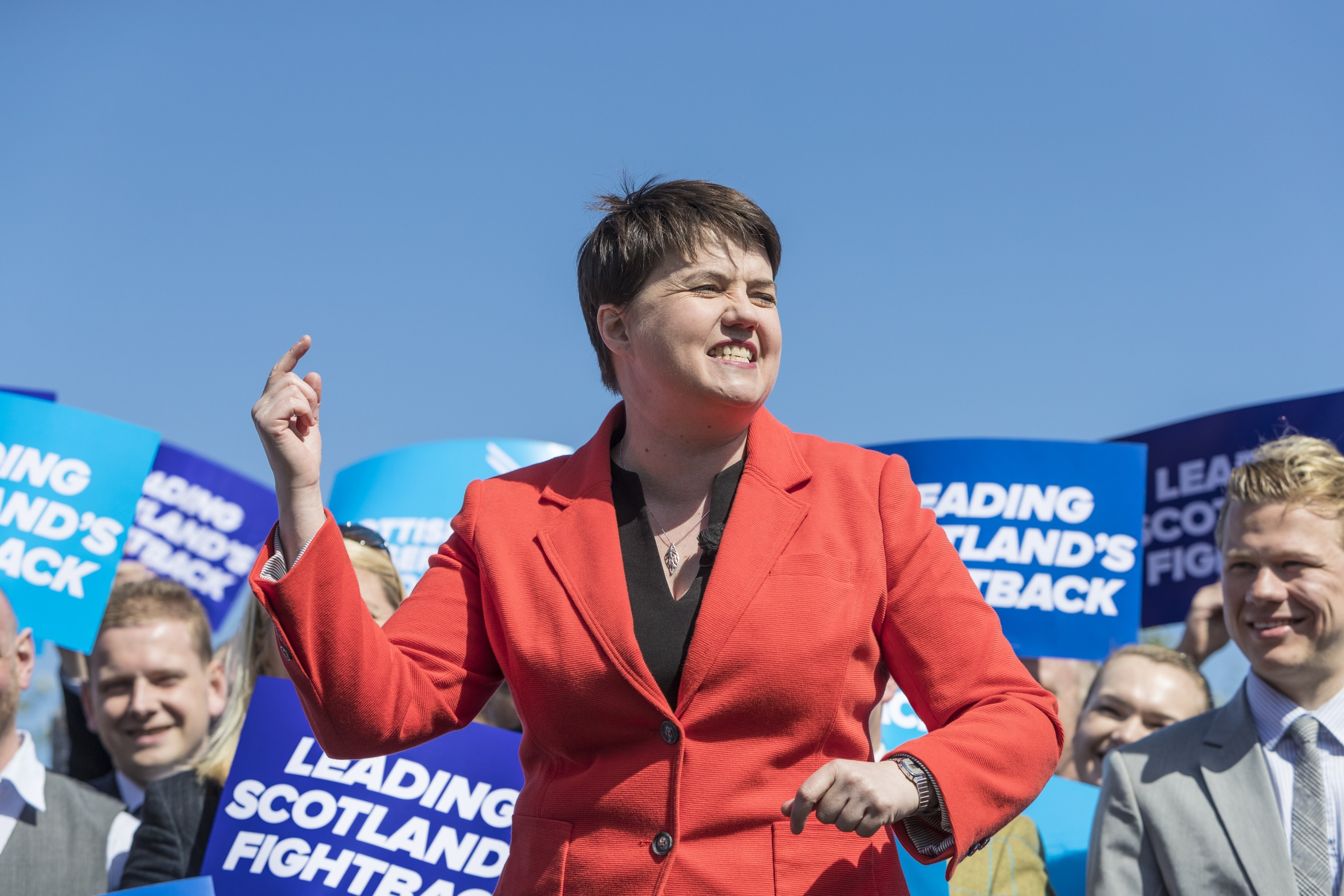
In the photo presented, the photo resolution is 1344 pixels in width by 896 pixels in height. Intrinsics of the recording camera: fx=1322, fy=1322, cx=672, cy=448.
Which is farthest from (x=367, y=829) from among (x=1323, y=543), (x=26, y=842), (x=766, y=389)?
(x=1323, y=543)

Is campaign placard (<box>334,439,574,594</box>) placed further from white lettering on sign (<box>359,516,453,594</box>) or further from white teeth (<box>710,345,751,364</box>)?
white teeth (<box>710,345,751,364</box>)

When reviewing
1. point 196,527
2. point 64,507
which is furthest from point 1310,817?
point 196,527

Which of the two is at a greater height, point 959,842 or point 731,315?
point 731,315

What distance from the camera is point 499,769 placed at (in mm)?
4016

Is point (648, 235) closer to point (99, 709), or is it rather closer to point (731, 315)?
point (731, 315)

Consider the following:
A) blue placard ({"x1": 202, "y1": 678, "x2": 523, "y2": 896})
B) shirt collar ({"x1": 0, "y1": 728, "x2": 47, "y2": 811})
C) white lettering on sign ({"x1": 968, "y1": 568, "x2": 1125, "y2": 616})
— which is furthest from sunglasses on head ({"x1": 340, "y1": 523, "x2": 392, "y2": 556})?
white lettering on sign ({"x1": 968, "y1": 568, "x2": 1125, "y2": 616})

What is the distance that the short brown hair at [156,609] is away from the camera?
224 inches

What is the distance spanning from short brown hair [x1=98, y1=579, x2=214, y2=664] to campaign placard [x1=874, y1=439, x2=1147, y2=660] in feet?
10.8

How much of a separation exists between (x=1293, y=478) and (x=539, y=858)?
274 cm

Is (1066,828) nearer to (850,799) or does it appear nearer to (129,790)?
(850,799)

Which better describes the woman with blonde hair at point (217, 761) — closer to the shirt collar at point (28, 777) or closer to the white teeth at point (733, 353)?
the shirt collar at point (28, 777)

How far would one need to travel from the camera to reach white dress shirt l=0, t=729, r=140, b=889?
4.44 metres

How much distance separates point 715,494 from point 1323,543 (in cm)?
232

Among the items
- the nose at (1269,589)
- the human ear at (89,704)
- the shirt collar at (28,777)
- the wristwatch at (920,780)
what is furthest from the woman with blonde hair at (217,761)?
the nose at (1269,589)
